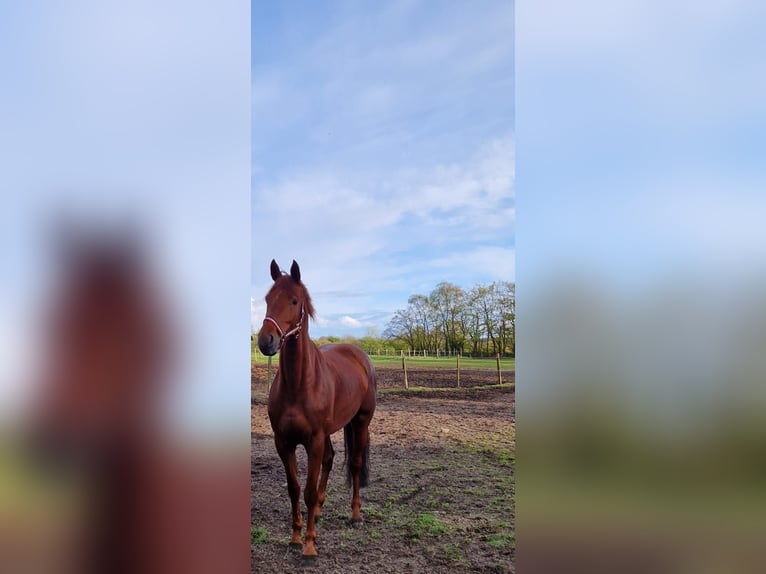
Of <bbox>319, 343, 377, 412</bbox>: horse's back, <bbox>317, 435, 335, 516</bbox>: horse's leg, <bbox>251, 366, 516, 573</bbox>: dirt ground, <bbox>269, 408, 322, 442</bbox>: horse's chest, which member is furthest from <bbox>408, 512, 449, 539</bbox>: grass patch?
<bbox>269, 408, 322, 442</bbox>: horse's chest

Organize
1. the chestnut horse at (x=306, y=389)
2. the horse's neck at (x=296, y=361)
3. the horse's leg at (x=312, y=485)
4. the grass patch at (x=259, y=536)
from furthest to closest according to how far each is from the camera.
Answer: the grass patch at (x=259, y=536) < the horse's leg at (x=312, y=485) < the horse's neck at (x=296, y=361) < the chestnut horse at (x=306, y=389)

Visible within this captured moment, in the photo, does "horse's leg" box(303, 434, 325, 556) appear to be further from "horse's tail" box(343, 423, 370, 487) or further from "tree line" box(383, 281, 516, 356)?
"tree line" box(383, 281, 516, 356)

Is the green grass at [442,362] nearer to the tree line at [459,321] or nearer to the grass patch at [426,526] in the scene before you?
A: the tree line at [459,321]

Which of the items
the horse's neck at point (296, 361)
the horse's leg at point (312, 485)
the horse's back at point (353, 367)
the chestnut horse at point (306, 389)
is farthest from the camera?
the horse's back at point (353, 367)

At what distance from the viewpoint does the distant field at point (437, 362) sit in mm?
2502

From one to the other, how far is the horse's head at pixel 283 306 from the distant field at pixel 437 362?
0.59m

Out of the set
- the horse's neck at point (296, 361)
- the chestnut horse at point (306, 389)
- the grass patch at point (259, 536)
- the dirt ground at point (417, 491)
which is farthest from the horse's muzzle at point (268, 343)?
the grass patch at point (259, 536)

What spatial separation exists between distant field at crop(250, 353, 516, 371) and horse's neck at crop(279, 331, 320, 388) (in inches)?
15.1

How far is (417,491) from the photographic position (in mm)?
2887

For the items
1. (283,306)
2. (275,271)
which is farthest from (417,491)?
(275,271)

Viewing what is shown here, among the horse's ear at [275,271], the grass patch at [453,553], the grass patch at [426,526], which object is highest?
the horse's ear at [275,271]
